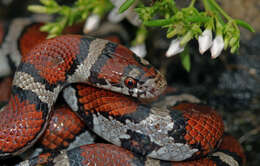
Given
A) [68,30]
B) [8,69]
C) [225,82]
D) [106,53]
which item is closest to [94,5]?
[106,53]

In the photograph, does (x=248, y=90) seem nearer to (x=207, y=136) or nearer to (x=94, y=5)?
(x=207, y=136)

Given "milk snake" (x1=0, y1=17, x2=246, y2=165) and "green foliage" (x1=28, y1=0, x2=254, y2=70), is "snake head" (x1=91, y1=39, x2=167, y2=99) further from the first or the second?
"green foliage" (x1=28, y1=0, x2=254, y2=70)

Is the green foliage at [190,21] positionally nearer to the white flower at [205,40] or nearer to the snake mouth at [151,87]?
the white flower at [205,40]

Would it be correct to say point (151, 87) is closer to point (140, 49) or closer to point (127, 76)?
point (127, 76)

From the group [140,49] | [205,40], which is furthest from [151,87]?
[140,49]

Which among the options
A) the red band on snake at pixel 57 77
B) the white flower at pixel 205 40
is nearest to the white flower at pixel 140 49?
the red band on snake at pixel 57 77

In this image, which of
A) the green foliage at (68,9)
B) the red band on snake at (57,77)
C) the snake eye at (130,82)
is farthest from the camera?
the green foliage at (68,9)

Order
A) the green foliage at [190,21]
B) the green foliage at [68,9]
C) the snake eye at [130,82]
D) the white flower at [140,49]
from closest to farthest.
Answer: the green foliage at [190,21] → the snake eye at [130,82] → the green foliage at [68,9] → the white flower at [140,49]
